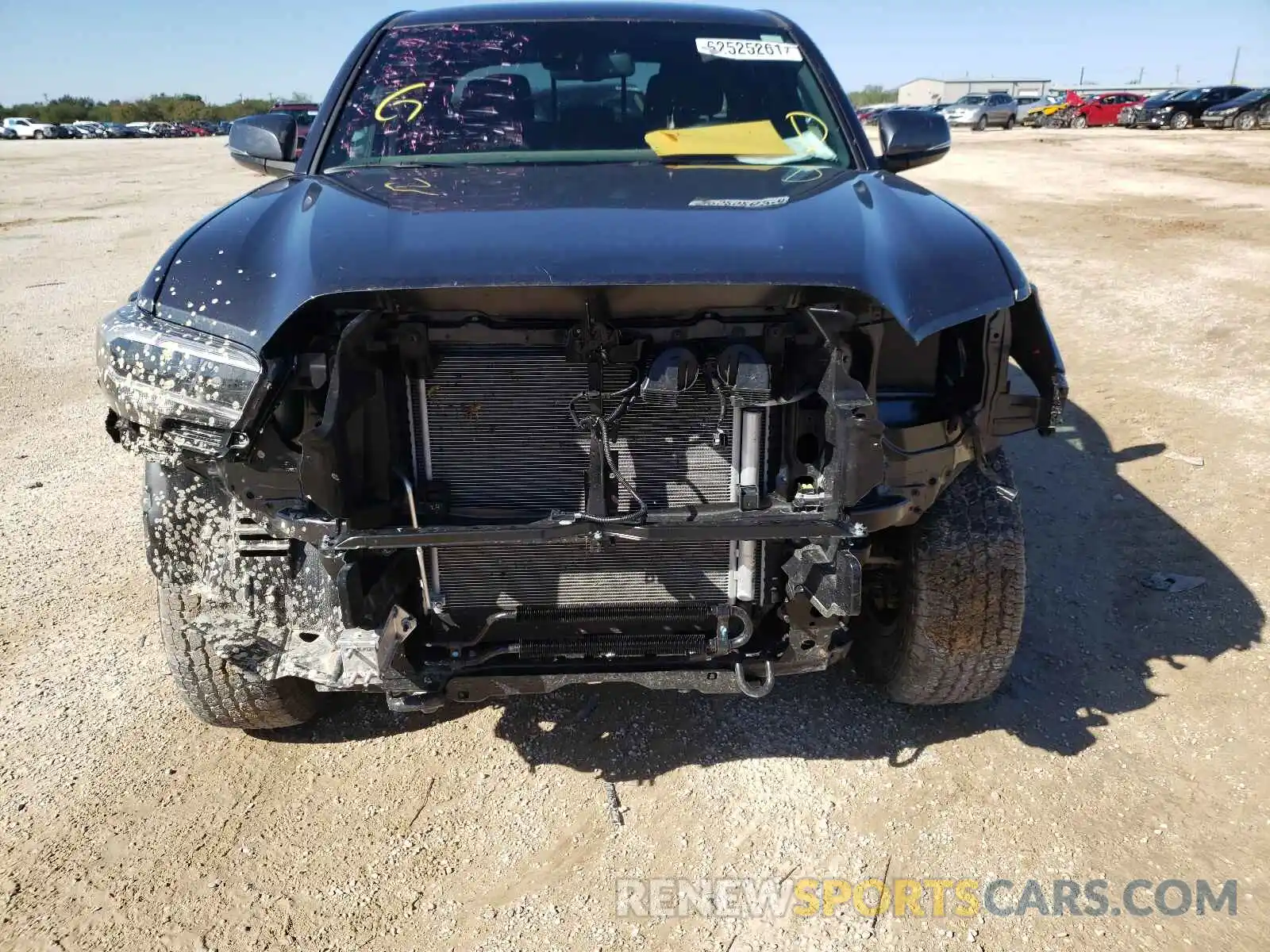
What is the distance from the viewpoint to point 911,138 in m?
3.14

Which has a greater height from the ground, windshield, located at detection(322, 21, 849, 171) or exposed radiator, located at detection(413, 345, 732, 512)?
windshield, located at detection(322, 21, 849, 171)

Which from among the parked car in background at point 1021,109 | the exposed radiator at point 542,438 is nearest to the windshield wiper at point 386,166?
the exposed radiator at point 542,438

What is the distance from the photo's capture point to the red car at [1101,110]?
105 feet

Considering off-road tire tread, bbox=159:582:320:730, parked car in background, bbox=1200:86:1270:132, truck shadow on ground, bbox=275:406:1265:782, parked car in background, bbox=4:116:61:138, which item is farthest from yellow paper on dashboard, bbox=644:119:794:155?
parked car in background, bbox=4:116:61:138

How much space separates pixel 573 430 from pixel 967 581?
1088 mm

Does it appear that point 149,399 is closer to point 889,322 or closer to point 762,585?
point 762,585

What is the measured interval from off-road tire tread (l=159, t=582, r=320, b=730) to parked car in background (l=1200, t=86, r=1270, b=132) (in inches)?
1185

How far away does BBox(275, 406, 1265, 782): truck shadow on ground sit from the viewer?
8.60ft

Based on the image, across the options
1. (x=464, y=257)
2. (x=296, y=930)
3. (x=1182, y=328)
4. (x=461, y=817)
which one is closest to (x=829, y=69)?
(x=464, y=257)

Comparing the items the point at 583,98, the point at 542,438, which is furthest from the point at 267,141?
the point at 542,438

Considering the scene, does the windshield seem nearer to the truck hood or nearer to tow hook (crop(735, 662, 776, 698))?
the truck hood

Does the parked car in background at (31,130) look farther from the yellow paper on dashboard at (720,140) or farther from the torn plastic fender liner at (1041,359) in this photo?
the torn plastic fender liner at (1041,359)

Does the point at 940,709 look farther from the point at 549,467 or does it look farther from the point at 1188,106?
the point at 1188,106

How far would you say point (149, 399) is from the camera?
1.86m
